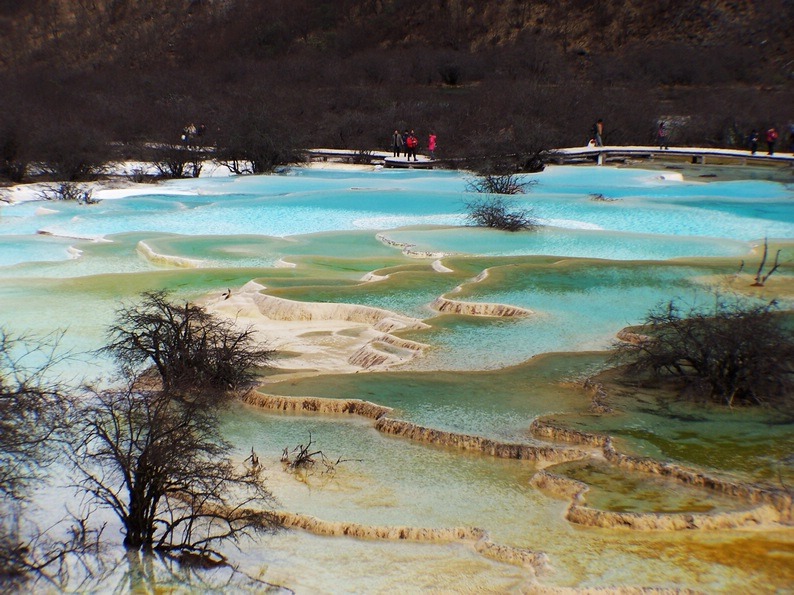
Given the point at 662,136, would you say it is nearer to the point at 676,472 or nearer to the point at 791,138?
the point at 791,138

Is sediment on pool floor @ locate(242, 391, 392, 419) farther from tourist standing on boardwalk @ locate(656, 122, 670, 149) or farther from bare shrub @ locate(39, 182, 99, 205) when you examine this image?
tourist standing on boardwalk @ locate(656, 122, 670, 149)

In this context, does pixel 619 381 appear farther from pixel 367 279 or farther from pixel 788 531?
pixel 367 279

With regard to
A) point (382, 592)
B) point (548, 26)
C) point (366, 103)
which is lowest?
point (382, 592)

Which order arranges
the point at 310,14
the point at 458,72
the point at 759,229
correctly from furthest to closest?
the point at 310,14, the point at 458,72, the point at 759,229

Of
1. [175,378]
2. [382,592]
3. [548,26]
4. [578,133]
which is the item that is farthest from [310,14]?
[382,592]

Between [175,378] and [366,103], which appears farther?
[366,103]

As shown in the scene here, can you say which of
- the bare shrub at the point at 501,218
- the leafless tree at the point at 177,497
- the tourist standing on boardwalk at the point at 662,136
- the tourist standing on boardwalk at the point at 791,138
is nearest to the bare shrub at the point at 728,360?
the leafless tree at the point at 177,497
